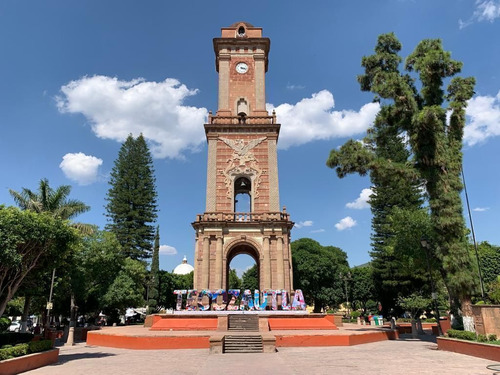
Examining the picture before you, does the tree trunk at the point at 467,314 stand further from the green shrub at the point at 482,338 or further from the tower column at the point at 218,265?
the tower column at the point at 218,265

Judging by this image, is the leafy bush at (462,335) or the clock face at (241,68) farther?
the clock face at (241,68)

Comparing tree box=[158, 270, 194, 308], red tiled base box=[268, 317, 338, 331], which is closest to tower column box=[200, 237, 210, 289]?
red tiled base box=[268, 317, 338, 331]

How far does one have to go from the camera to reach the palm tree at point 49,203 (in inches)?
918

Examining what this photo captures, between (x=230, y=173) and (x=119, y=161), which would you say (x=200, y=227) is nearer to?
(x=230, y=173)

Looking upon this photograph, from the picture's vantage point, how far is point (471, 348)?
13922mm

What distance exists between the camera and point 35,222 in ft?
43.4

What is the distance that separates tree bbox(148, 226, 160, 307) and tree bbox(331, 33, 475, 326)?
35.1 metres

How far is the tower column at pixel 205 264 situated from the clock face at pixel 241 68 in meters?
16.6

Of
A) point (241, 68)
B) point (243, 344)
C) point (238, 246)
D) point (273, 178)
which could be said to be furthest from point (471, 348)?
point (241, 68)

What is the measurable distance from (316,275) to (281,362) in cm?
3685

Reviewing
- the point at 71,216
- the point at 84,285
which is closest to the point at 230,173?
the point at 71,216

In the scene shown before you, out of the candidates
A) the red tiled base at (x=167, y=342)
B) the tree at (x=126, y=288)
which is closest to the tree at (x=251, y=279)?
the tree at (x=126, y=288)

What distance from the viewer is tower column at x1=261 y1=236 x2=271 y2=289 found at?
2689 cm

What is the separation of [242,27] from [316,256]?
30909mm
